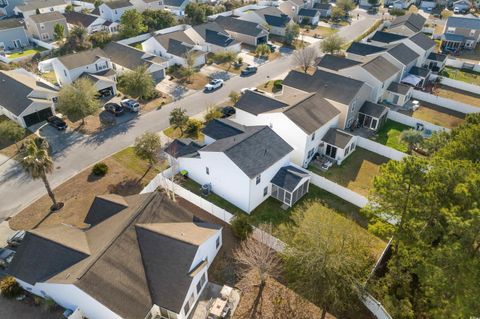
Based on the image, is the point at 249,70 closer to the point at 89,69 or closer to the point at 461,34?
the point at 89,69

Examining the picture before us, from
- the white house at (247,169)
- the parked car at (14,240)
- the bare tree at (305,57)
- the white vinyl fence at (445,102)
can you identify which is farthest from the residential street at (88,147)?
the white vinyl fence at (445,102)

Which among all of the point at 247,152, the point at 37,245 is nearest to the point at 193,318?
the point at 37,245

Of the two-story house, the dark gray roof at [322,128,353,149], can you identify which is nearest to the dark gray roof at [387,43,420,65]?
the two-story house

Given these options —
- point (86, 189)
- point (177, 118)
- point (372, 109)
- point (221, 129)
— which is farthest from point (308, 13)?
point (86, 189)

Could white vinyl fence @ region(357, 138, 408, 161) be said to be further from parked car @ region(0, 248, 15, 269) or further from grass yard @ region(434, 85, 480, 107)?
parked car @ region(0, 248, 15, 269)

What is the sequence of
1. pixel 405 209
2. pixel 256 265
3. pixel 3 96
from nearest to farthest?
1. pixel 405 209
2. pixel 256 265
3. pixel 3 96

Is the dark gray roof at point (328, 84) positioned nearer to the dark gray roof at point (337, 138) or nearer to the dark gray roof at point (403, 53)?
the dark gray roof at point (337, 138)

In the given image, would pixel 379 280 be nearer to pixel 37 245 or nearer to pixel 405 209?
pixel 405 209

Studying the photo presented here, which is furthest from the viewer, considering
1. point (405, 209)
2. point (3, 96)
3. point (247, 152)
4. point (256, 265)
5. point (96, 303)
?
point (3, 96)
